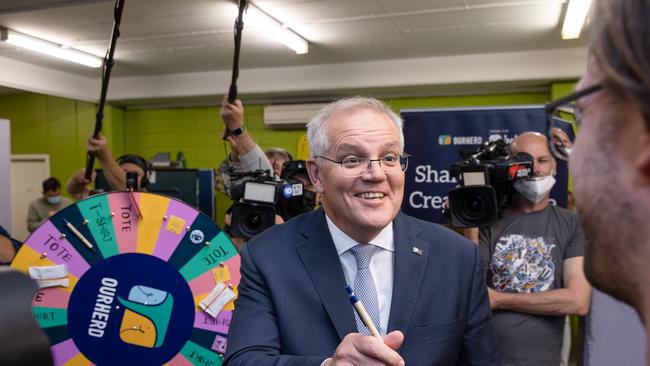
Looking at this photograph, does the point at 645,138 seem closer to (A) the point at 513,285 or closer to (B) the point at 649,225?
(B) the point at 649,225

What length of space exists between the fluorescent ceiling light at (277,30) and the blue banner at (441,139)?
2.09 m

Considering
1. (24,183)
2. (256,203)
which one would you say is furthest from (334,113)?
(24,183)

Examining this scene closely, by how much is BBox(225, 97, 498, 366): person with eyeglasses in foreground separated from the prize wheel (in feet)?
1.76

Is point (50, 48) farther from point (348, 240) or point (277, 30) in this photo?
point (348, 240)

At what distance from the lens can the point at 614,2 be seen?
0.52 meters

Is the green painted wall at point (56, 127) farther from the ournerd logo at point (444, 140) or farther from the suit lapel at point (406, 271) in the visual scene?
the suit lapel at point (406, 271)

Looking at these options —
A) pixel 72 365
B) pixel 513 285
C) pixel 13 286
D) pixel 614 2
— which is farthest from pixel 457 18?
pixel 13 286

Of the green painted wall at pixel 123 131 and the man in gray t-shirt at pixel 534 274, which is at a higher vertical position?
the green painted wall at pixel 123 131

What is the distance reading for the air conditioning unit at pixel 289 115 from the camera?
6.78 m

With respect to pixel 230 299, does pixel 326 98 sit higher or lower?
higher

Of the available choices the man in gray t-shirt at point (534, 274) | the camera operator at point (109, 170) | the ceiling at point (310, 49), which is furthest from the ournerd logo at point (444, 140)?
the ceiling at point (310, 49)

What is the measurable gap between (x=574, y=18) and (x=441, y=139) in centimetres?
247

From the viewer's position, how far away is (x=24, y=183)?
307 inches

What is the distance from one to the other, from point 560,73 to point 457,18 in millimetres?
1653
